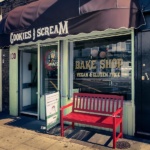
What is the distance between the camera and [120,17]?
13.4 ft

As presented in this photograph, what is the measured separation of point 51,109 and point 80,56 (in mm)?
1831

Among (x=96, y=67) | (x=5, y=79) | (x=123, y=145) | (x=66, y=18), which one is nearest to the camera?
(x=123, y=145)

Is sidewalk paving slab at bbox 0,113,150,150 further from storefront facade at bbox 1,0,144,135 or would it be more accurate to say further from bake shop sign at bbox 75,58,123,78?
bake shop sign at bbox 75,58,123,78

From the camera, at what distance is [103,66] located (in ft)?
17.7

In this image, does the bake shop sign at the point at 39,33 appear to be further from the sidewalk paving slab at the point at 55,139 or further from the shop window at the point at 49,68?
Answer: the sidewalk paving slab at the point at 55,139

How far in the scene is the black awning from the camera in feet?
13.5

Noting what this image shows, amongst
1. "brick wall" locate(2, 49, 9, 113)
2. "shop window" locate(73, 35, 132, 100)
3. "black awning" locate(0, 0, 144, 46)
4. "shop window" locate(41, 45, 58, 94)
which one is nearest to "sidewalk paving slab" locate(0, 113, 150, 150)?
"shop window" locate(73, 35, 132, 100)

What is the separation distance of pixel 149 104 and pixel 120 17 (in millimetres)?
2147

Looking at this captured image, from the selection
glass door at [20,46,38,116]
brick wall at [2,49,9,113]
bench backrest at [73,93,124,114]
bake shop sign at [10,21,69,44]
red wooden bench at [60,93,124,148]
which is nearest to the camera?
red wooden bench at [60,93,124,148]

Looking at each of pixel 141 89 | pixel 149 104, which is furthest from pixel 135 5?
pixel 149 104

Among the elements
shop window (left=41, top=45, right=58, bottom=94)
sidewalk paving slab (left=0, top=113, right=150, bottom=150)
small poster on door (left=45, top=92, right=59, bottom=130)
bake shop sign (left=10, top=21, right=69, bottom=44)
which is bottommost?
sidewalk paving slab (left=0, top=113, right=150, bottom=150)

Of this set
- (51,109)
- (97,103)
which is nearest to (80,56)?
(97,103)

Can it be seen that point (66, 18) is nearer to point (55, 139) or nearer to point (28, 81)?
point (55, 139)

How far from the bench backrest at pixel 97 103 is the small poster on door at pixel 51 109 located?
547 millimetres
